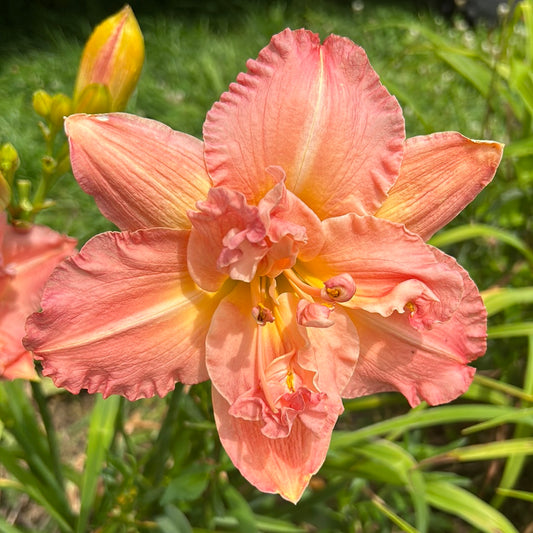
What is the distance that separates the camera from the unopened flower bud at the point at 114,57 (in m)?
0.92

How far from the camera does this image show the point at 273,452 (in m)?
0.82

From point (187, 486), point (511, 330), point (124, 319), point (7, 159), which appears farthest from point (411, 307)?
point (511, 330)

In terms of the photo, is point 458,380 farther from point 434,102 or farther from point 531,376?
point 434,102

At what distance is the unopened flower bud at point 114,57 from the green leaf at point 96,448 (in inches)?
22.7

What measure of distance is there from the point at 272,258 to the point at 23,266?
42 cm

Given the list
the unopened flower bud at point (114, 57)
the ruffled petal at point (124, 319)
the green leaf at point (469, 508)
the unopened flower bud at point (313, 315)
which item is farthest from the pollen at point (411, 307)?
the green leaf at point (469, 508)

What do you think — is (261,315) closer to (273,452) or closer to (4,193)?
(273,452)

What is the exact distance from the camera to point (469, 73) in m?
1.68

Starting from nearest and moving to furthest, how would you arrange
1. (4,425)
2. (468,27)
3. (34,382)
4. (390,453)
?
(34,382), (4,425), (390,453), (468,27)

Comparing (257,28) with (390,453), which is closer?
(390,453)

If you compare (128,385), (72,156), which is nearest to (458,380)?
(128,385)

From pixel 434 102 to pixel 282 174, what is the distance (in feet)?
9.76

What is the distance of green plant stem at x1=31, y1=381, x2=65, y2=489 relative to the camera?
98 centimetres

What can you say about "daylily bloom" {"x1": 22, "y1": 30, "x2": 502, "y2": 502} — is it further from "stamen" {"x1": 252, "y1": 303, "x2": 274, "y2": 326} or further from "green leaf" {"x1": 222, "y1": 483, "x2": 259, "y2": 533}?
"green leaf" {"x1": 222, "y1": 483, "x2": 259, "y2": 533}
